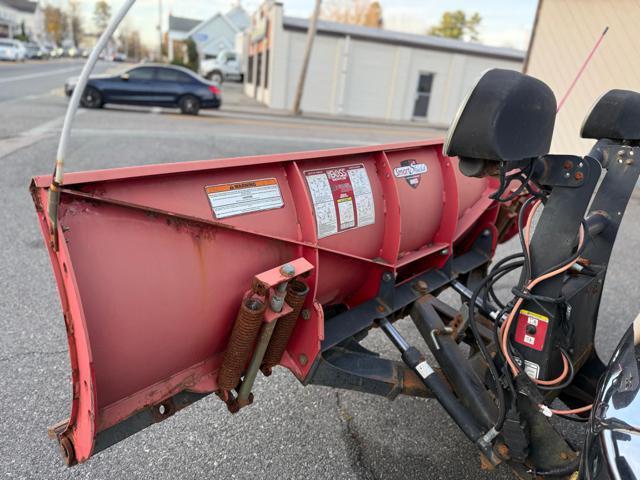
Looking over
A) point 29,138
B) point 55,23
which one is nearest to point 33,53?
point 55,23

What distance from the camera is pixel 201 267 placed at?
1788 mm

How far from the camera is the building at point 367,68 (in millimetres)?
22438

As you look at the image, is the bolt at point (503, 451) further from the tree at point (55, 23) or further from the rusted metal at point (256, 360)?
the tree at point (55, 23)

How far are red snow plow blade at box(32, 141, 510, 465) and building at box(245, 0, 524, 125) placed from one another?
849 inches

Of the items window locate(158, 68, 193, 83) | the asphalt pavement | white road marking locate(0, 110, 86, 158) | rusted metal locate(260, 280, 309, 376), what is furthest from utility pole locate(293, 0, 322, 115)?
rusted metal locate(260, 280, 309, 376)

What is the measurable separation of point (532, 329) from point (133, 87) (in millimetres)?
16087

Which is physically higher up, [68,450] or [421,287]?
[421,287]

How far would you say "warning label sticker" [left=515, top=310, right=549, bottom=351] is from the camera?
1.90 metres

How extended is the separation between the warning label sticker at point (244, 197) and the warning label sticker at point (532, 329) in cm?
113

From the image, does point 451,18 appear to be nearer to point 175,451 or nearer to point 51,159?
point 51,159

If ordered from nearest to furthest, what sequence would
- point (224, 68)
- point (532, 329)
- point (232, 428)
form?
point (532, 329)
point (232, 428)
point (224, 68)

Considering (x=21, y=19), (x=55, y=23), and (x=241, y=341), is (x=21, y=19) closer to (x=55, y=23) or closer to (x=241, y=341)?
(x=55, y=23)

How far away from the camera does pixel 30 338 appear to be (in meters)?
3.26

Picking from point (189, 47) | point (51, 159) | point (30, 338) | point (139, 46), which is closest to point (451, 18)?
point (189, 47)
